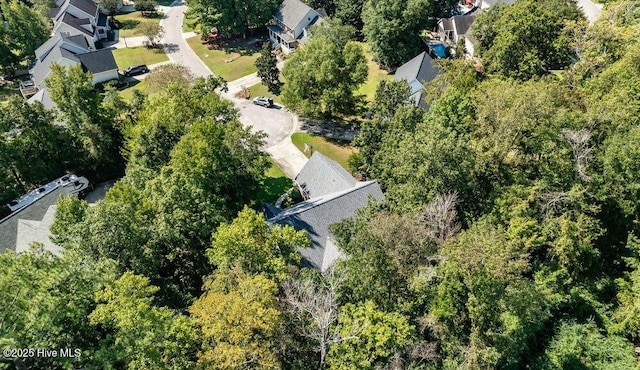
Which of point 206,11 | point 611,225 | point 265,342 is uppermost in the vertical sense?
point 206,11

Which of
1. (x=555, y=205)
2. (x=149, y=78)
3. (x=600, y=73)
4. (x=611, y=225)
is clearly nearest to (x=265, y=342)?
(x=555, y=205)

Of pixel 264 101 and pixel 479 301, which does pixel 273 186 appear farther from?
pixel 479 301

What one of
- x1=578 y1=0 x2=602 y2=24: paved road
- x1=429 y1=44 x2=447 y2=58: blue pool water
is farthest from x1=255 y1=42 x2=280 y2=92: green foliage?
x1=578 y1=0 x2=602 y2=24: paved road

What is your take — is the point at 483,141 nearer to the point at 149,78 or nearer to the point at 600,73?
the point at 600,73

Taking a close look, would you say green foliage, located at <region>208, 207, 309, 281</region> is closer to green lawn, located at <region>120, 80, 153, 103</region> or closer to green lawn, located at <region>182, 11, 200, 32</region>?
green lawn, located at <region>120, 80, 153, 103</region>

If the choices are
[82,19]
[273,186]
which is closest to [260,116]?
[273,186]

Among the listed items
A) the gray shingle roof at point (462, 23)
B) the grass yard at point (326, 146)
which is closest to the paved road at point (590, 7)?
the gray shingle roof at point (462, 23)
